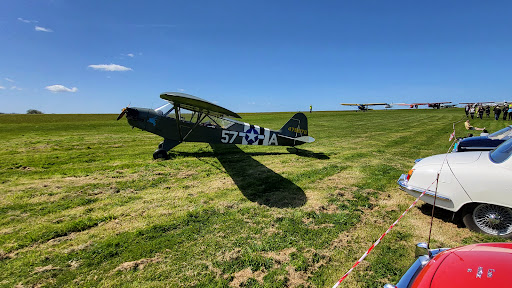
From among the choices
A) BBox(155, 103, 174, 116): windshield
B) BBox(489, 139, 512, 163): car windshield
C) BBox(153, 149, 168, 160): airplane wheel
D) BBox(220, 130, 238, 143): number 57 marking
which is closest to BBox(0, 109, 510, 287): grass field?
BBox(153, 149, 168, 160): airplane wheel

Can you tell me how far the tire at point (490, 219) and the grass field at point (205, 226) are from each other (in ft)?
0.65

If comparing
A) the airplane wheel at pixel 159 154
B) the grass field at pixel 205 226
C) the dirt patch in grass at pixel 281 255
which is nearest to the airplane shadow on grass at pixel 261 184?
the grass field at pixel 205 226

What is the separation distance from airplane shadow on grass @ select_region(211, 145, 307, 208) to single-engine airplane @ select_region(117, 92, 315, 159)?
127cm

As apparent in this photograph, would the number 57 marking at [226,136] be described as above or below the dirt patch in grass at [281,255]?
above

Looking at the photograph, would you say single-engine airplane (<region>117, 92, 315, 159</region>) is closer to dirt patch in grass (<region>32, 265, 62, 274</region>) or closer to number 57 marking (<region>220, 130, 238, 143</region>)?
number 57 marking (<region>220, 130, 238, 143</region>)

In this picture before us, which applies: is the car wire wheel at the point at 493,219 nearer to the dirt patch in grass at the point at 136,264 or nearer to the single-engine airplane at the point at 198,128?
the dirt patch in grass at the point at 136,264

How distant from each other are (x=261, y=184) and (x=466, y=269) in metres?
4.91

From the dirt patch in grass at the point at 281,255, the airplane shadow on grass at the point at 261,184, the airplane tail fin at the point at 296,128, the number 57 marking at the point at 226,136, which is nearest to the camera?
the dirt patch in grass at the point at 281,255

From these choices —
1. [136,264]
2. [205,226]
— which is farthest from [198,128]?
[136,264]

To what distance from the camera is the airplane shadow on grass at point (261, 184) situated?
5.40 meters

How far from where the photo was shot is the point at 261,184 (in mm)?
6500

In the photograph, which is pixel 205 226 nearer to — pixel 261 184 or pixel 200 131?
pixel 261 184

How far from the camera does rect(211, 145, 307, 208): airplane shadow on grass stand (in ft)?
17.7

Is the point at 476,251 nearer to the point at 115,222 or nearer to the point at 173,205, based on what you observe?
the point at 173,205
